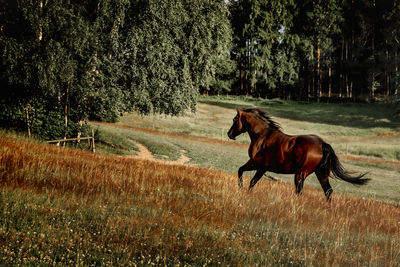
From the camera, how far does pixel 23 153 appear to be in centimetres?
991

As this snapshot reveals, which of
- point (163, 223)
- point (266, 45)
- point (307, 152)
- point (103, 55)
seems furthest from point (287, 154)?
point (266, 45)

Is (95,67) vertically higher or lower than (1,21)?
lower

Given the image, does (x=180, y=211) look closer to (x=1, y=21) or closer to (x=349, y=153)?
(x=1, y=21)

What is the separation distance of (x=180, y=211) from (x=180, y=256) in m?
2.11

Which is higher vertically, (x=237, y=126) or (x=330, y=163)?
(x=237, y=126)

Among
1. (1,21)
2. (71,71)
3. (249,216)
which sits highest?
(1,21)

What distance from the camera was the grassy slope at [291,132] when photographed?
28.1 metres

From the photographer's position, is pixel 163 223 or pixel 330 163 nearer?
pixel 163 223

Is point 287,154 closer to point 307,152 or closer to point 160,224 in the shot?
point 307,152

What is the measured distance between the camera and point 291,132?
53.5 meters

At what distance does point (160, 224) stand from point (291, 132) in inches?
1977

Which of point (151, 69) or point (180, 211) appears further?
point (151, 69)

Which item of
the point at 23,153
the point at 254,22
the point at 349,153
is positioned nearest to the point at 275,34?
the point at 254,22

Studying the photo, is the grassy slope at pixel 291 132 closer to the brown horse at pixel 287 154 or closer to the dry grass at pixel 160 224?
the brown horse at pixel 287 154
